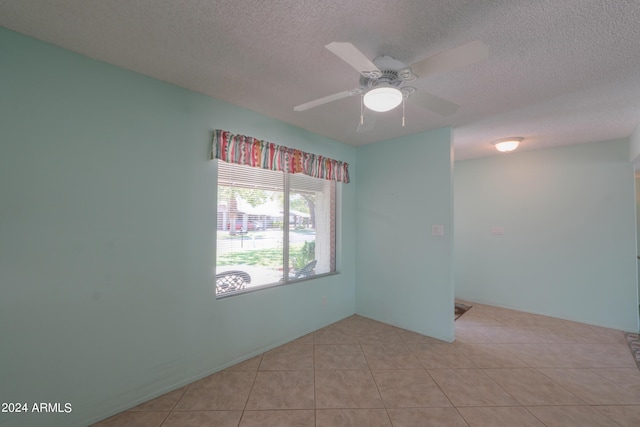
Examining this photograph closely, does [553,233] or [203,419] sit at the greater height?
[553,233]

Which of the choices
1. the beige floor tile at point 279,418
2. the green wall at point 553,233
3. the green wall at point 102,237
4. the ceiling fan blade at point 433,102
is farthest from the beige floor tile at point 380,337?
the ceiling fan blade at point 433,102

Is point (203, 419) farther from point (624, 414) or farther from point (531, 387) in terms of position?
point (624, 414)

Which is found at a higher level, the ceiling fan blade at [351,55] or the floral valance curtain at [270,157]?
the ceiling fan blade at [351,55]

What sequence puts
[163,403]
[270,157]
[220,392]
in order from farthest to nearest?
[270,157] < [220,392] < [163,403]

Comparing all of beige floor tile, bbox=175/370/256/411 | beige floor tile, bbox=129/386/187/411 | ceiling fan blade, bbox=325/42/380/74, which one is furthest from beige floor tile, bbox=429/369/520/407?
ceiling fan blade, bbox=325/42/380/74

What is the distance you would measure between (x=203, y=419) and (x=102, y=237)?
1.44m

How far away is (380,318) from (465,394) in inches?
61.0

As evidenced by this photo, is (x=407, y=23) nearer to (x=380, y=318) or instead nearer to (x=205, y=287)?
(x=205, y=287)

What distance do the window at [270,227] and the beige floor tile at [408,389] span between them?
1401mm

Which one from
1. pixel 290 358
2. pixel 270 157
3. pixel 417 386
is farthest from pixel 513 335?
pixel 270 157

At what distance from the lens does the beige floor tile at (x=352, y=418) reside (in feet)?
5.72

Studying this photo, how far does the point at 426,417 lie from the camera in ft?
5.93

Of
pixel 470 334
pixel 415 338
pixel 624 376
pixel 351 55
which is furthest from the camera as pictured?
pixel 470 334

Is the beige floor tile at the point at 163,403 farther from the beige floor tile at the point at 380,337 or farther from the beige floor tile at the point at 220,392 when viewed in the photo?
the beige floor tile at the point at 380,337
